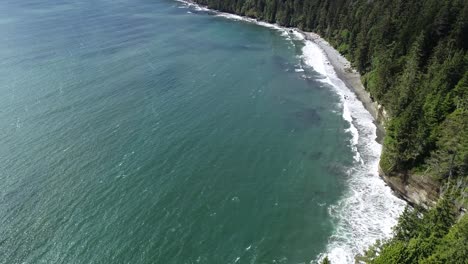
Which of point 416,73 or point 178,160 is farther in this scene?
point 416,73

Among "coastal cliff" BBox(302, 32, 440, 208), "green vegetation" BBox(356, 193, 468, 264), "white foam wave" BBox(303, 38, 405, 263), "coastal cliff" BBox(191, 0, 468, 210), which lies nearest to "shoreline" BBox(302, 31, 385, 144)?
"coastal cliff" BBox(302, 32, 440, 208)

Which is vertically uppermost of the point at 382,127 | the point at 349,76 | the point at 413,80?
the point at 413,80

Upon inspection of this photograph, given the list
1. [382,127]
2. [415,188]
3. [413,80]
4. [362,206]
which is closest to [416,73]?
[413,80]

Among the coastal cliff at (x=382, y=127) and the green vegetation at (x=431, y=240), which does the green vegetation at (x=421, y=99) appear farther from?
the coastal cliff at (x=382, y=127)

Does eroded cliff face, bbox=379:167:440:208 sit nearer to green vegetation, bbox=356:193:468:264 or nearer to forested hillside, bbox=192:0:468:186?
forested hillside, bbox=192:0:468:186

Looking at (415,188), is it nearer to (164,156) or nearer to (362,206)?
(362,206)

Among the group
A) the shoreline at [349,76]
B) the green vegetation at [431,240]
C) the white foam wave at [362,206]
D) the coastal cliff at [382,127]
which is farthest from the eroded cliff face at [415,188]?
the shoreline at [349,76]

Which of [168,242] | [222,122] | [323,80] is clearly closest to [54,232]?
[168,242]
